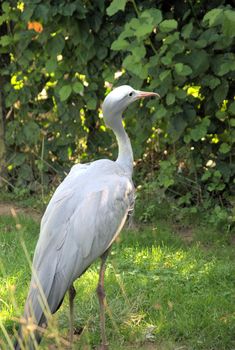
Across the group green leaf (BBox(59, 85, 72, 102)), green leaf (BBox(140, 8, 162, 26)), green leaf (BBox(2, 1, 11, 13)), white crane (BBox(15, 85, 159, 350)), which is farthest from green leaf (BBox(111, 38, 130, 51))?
white crane (BBox(15, 85, 159, 350))

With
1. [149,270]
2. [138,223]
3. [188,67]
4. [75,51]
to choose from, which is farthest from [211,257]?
[75,51]

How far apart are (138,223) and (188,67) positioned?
147cm

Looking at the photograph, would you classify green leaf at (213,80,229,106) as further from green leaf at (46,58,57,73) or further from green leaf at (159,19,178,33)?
green leaf at (46,58,57,73)

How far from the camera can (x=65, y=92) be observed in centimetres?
676

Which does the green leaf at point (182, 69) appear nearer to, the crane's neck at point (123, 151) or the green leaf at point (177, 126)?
the green leaf at point (177, 126)

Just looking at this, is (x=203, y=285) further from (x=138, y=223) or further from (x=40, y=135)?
(x=40, y=135)

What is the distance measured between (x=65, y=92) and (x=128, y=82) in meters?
0.62

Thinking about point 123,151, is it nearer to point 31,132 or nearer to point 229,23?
point 229,23

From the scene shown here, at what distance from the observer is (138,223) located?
261 inches

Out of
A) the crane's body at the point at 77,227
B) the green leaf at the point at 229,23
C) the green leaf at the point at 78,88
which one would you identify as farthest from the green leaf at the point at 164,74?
the crane's body at the point at 77,227

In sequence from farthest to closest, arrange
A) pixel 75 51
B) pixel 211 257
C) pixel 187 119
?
pixel 75 51 < pixel 187 119 < pixel 211 257

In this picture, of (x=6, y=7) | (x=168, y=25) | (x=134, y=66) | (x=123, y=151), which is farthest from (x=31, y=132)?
(x=123, y=151)

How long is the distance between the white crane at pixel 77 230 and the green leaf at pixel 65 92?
7.04 ft

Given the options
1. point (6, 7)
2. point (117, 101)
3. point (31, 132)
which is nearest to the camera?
point (117, 101)
